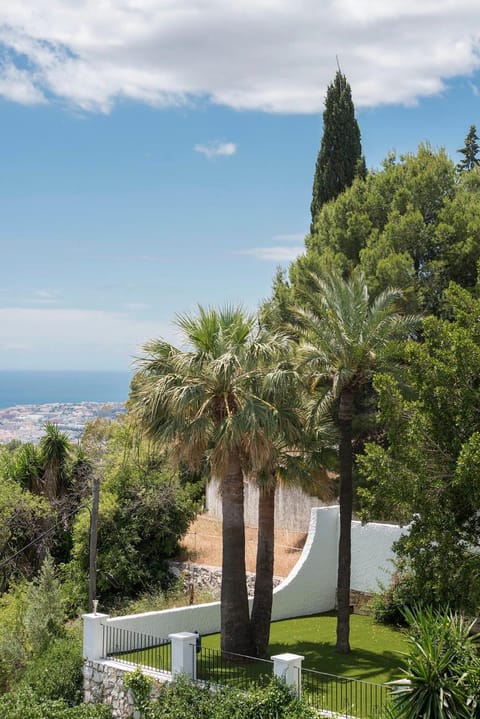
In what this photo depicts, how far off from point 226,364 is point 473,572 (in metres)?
6.10

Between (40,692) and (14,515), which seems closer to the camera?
(40,692)

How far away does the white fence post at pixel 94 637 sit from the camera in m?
17.2

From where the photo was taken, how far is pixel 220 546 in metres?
28.3

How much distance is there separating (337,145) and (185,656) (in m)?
25.9

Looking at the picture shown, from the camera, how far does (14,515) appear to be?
2911cm

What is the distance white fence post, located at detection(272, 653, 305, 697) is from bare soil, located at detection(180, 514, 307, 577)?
33.0ft

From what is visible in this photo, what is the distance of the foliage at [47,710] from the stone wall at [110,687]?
0.20m

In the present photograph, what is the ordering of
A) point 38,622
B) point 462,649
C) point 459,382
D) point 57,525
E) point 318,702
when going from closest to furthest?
point 462,649 → point 318,702 → point 459,382 → point 38,622 → point 57,525

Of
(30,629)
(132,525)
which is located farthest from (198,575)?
(30,629)

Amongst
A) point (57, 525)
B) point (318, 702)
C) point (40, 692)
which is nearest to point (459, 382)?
point (318, 702)

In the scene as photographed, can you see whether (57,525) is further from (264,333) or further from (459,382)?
(459,382)

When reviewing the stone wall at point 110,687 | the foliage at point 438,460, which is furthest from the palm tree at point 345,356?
the stone wall at point 110,687

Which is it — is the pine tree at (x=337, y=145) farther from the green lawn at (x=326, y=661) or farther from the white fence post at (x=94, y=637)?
the white fence post at (x=94, y=637)

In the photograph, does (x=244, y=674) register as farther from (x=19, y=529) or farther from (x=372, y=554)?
(x=19, y=529)
